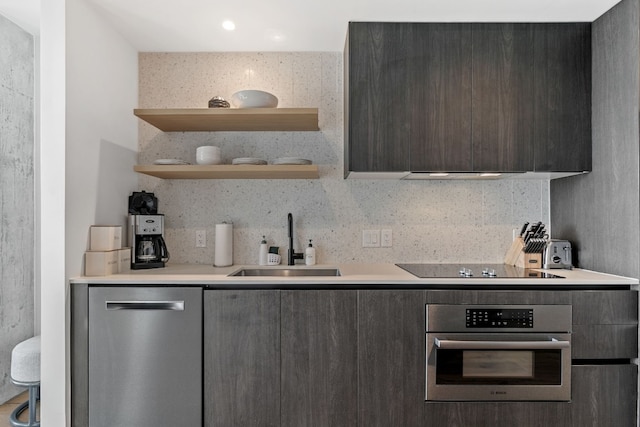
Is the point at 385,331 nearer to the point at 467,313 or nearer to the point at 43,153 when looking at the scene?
the point at 467,313

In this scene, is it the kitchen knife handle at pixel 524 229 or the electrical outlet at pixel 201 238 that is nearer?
the kitchen knife handle at pixel 524 229

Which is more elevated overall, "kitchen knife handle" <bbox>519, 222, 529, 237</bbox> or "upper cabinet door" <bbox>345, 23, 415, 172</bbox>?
"upper cabinet door" <bbox>345, 23, 415, 172</bbox>

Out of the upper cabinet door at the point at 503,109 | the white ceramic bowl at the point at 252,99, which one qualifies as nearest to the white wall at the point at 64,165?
the white ceramic bowl at the point at 252,99

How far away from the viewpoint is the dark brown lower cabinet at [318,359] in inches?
76.7

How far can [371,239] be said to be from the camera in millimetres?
2646

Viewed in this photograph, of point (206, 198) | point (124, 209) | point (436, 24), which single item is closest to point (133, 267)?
point (124, 209)

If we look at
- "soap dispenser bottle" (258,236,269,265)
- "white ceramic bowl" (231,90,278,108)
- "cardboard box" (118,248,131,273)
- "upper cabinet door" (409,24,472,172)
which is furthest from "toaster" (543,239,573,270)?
"cardboard box" (118,248,131,273)

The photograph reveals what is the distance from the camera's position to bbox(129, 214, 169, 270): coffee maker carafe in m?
2.35

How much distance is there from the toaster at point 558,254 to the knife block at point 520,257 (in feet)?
0.24

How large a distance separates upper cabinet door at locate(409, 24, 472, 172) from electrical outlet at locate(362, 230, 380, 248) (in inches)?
23.6

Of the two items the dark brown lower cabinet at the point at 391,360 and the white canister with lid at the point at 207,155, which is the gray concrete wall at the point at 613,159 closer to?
the dark brown lower cabinet at the point at 391,360

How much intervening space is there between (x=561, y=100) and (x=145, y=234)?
2525 millimetres

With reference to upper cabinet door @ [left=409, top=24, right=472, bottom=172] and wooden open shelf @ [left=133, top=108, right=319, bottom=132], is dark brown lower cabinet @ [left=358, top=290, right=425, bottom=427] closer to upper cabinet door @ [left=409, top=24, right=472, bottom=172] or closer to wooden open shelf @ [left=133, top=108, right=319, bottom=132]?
upper cabinet door @ [left=409, top=24, right=472, bottom=172]

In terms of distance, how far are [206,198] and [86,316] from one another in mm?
1018
